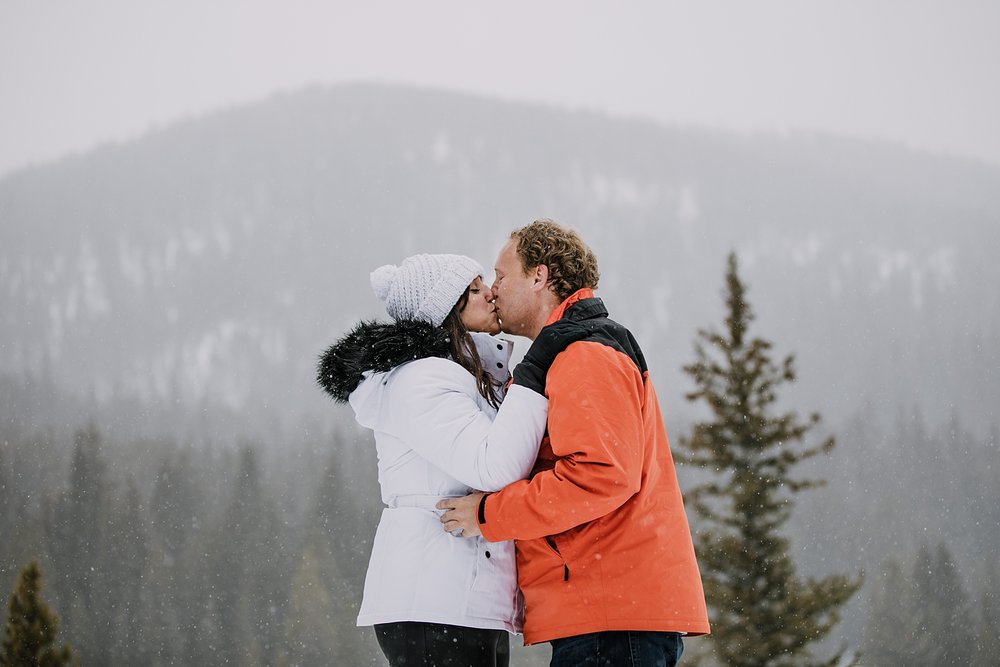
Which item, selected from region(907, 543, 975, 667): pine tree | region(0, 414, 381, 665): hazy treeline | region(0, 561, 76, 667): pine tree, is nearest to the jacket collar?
region(0, 561, 76, 667): pine tree

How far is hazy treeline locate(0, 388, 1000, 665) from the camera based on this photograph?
45.5m

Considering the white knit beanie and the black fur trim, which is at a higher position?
the white knit beanie

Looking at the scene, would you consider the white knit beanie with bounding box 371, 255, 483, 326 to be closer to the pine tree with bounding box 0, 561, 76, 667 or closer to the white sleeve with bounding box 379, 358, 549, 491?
the white sleeve with bounding box 379, 358, 549, 491

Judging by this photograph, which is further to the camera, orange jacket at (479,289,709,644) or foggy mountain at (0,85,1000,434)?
foggy mountain at (0,85,1000,434)

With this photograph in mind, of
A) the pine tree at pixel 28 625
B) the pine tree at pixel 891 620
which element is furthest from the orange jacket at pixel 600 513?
the pine tree at pixel 891 620

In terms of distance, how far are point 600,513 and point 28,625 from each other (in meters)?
21.6

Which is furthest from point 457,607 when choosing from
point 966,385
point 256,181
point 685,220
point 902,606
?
point 256,181

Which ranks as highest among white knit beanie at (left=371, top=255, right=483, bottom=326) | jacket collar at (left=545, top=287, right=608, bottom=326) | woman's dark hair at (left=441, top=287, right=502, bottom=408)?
white knit beanie at (left=371, top=255, right=483, bottom=326)

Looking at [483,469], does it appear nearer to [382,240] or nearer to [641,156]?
[382,240]

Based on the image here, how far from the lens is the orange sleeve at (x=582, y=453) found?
7.73 feet

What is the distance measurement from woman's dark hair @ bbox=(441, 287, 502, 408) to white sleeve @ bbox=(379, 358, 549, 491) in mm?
75

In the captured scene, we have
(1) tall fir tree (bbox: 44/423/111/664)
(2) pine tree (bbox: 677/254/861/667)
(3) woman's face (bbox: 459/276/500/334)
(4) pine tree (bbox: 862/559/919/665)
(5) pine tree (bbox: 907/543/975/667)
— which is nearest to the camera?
(3) woman's face (bbox: 459/276/500/334)

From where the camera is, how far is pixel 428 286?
298 centimetres

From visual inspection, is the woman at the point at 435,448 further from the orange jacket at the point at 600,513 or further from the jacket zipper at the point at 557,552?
the jacket zipper at the point at 557,552
